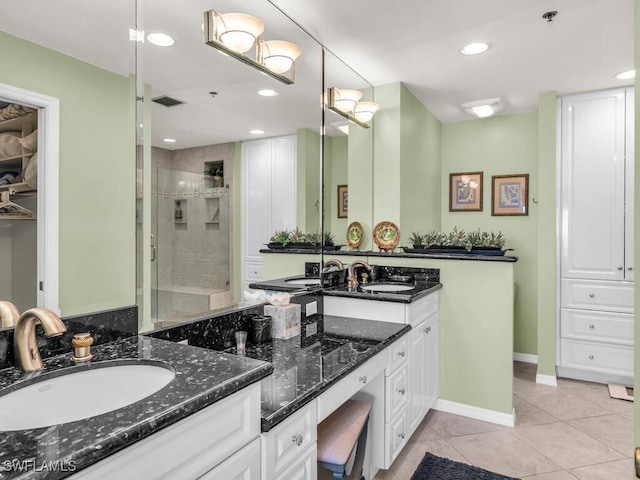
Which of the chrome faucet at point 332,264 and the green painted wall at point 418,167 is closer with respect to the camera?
the chrome faucet at point 332,264

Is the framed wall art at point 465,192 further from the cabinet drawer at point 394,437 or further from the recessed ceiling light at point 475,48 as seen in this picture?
the cabinet drawer at point 394,437

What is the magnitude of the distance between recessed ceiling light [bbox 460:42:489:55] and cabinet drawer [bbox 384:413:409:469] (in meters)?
2.29

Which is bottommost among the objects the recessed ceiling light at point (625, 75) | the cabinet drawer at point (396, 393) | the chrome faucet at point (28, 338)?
the cabinet drawer at point (396, 393)

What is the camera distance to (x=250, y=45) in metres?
1.92

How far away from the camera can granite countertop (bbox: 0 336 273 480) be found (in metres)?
0.68

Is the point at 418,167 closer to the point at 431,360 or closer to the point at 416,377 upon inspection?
the point at 431,360

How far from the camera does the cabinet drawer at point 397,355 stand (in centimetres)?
202

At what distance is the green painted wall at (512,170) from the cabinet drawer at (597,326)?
1.74ft

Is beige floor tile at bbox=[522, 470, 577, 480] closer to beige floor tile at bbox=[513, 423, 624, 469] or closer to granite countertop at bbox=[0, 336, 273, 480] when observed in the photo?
beige floor tile at bbox=[513, 423, 624, 469]

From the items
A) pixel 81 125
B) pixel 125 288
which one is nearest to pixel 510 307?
pixel 125 288

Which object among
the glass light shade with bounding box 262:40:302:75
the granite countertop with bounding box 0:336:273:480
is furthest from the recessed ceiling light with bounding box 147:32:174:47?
the granite countertop with bounding box 0:336:273:480

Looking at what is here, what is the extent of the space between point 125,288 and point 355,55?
2129mm

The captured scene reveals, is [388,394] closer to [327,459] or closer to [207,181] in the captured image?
[327,459]

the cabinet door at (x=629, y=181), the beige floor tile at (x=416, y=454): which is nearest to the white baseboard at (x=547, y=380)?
the cabinet door at (x=629, y=181)
